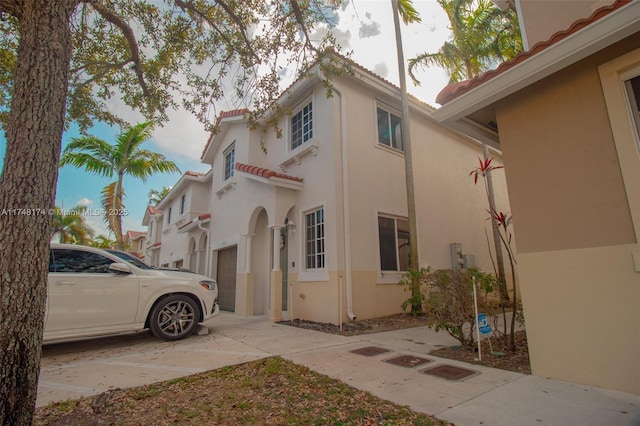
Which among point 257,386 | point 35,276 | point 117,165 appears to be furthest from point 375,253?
point 117,165

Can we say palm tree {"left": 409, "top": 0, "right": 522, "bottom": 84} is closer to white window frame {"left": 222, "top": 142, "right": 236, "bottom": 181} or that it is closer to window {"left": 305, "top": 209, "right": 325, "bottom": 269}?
window {"left": 305, "top": 209, "right": 325, "bottom": 269}

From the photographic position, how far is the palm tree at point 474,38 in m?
10.7

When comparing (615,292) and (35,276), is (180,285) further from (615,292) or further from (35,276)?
(615,292)

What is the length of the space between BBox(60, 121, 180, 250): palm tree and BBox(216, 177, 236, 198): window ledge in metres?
4.24

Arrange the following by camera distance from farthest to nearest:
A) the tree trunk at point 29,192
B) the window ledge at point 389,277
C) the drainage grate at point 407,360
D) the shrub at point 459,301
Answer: the window ledge at point 389,277
the shrub at point 459,301
the drainage grate at point 407,360
the tree trunk at point 29,192

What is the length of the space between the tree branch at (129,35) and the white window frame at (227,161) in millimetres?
5894

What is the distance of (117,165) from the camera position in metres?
14.1

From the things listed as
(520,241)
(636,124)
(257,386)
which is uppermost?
(636,124)

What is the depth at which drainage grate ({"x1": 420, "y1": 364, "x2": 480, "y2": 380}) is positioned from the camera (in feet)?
11.8

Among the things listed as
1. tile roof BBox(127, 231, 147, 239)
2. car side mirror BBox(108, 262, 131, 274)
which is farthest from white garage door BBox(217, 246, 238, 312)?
tile roof BBox(127, 231, 147, 239)

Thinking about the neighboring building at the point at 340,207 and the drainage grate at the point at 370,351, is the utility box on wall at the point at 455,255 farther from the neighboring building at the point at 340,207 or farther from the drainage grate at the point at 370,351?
the drainage grate at the point at 370,351

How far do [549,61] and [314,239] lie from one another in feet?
19.8

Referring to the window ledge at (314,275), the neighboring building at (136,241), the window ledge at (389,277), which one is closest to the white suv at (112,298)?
the window ledge at (314,275)

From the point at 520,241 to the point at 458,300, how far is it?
47.3 inches
